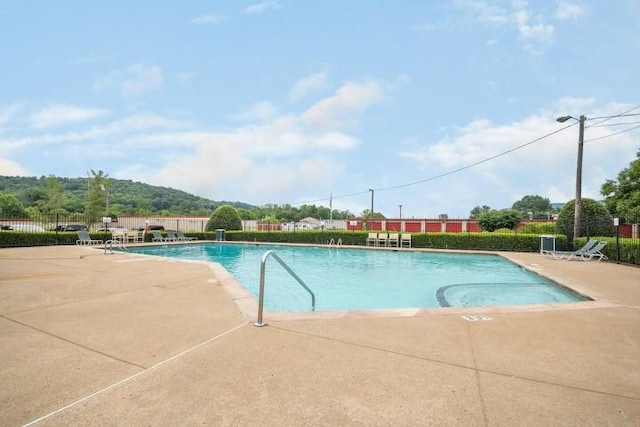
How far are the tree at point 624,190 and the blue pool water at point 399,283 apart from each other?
2297cm

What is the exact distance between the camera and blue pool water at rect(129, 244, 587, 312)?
24.0ft

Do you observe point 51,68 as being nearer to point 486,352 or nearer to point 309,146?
point 486,352

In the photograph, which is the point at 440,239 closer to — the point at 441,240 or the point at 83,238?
the point at 441,240

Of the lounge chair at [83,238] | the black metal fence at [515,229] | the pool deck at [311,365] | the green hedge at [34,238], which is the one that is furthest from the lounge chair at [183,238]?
the pool deck at [311,365]

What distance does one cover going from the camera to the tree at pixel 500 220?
31456 mm

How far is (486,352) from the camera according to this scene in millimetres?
3080

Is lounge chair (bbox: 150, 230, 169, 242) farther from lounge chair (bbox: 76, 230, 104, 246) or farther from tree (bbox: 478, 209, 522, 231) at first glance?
tree (bbox: 478, 209, 522, 231)

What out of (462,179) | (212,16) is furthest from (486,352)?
(462,179)

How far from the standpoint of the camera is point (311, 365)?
107 inches

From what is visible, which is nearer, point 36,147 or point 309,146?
point 36,147

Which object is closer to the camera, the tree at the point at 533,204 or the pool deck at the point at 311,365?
the pool deck at the point at 311,365

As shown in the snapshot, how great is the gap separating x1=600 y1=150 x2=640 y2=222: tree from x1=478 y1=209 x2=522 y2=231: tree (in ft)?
24.6

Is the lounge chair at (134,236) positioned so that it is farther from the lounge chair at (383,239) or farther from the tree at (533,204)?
the tree at (533,204)

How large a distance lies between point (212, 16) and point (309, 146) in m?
23.6
